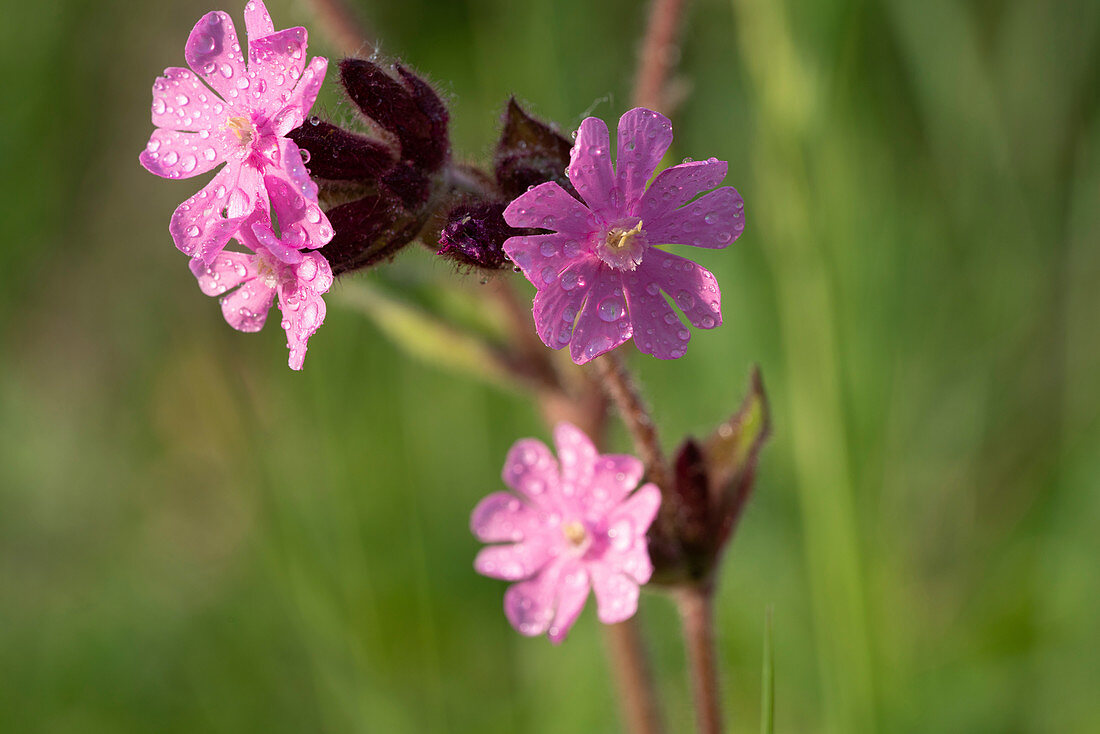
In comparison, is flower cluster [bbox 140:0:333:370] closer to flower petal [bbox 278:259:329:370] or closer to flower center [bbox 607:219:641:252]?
flower petal [bbox 278:259:329:370]

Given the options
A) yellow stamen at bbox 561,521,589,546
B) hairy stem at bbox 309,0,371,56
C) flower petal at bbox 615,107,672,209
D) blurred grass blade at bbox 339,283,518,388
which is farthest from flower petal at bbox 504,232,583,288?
hairy stem at bbox 309,0,371,56

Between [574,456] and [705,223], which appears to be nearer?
[705,223]

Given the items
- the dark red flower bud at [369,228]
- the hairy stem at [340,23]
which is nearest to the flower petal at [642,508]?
the dark red flower bud at [369,228]

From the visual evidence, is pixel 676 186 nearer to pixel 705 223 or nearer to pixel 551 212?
pixel 705 223

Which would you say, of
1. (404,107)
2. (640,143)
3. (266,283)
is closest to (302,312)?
(266,283)

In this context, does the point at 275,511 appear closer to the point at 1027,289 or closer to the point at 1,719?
the point at 1,719

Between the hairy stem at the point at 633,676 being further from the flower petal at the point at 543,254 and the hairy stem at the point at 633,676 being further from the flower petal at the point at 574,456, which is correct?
the flower petal at the point at 543,254

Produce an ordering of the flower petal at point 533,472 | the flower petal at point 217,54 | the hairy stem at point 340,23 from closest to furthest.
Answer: the flower petal at point 217,54, the flower petal at point 533,472, the hairy stem at point 340,23
